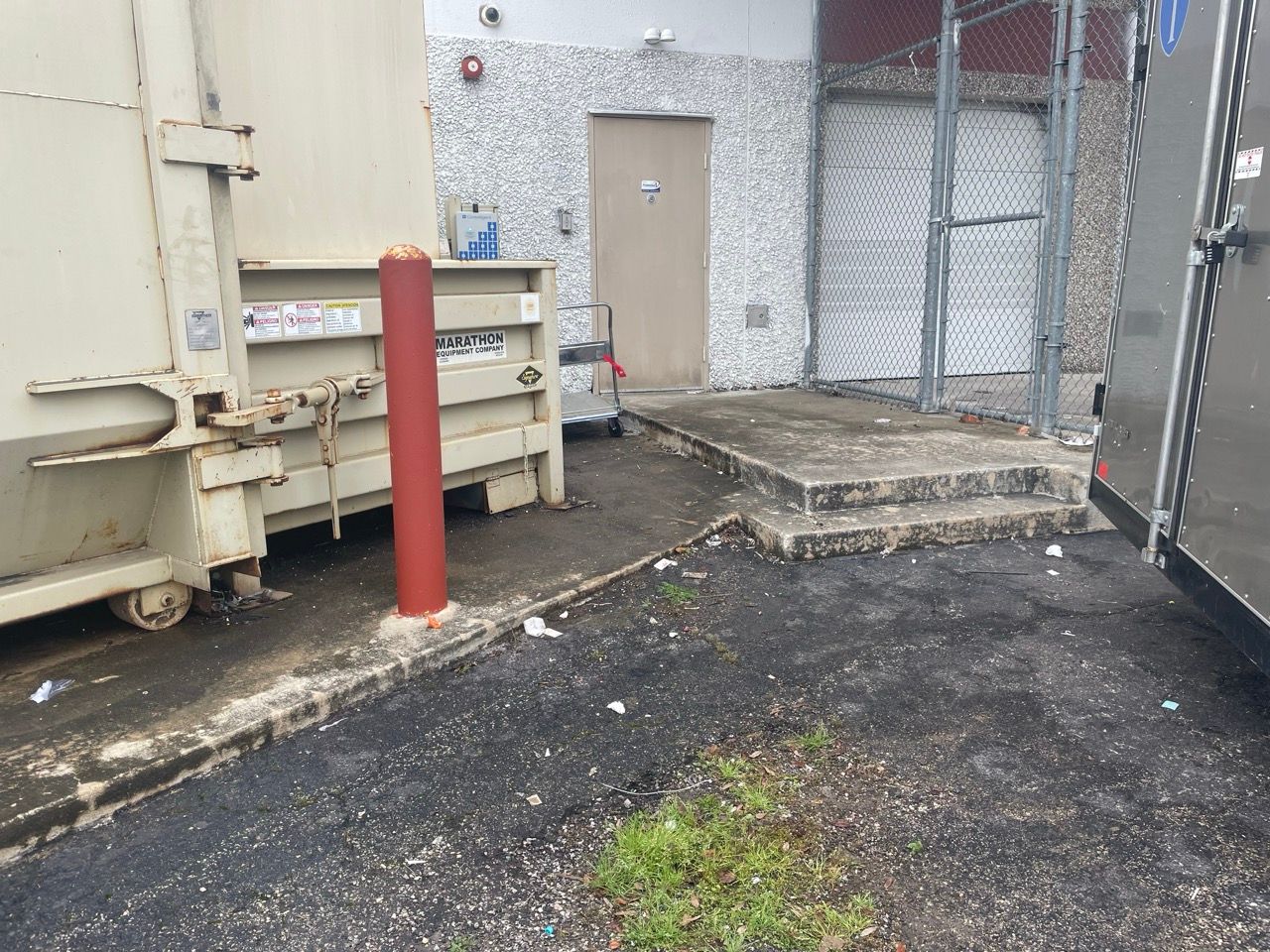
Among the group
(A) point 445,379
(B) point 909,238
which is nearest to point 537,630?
(A) point 445,379

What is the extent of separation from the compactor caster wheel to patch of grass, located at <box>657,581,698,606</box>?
6.71 feet

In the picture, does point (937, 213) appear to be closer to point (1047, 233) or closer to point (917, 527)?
point (1047, 233)

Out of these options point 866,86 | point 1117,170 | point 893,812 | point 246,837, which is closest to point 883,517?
point 893,812

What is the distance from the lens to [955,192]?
9.18 meters

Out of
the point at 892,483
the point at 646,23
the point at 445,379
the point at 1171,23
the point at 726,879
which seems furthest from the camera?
the point at 646,23

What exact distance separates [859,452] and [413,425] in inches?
132

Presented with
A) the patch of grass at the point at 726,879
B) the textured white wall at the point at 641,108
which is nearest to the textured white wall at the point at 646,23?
the textured white wall at the point at 641,108

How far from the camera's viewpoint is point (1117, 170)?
9.48m

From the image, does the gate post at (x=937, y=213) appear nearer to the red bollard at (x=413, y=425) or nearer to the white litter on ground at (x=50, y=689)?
the red bollard at (x=413, y=425)

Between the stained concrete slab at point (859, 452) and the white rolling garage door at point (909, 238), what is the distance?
54.7 inches

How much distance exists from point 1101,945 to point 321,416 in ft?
11.0

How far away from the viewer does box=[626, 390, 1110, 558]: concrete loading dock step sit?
5180 millimetres

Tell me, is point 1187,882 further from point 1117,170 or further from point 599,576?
point 1117,170

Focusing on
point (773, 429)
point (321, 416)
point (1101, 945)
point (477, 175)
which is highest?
point (477, 175)
